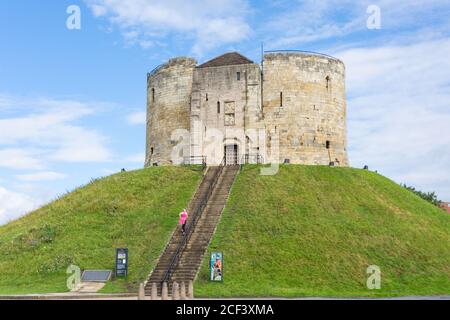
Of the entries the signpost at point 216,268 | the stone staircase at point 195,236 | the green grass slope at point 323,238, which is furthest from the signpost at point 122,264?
the signpost at point 216,268

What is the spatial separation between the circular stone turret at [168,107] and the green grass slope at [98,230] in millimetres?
6063

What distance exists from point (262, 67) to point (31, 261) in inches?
841

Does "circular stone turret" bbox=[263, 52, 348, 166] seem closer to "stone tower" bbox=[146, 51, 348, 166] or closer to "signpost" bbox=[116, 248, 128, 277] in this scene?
"stone tower" bbox=[146, 51, 348, 166]

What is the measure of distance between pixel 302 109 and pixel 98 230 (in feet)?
57.6

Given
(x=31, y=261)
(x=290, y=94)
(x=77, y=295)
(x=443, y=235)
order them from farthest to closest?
(x=290, y=94)
(x=443, y=235)
(x=31, y=261)
(x=77, y=295)

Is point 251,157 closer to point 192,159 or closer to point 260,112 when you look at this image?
point 260,112

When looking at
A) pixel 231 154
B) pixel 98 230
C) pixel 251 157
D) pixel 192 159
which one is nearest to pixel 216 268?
pixel 98 230

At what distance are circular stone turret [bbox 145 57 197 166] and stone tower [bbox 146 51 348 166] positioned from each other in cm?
8

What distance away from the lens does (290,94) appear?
4072 cm

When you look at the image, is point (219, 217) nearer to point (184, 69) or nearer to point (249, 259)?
point (249, 259)

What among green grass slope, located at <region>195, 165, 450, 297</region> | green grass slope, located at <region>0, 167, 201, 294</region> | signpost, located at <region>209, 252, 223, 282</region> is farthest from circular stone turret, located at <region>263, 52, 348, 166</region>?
signpost, located at <region>209, 252, 223, 282</region>

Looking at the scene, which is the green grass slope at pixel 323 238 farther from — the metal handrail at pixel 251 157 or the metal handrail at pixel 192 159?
the metal handrail at pixel 192 159
